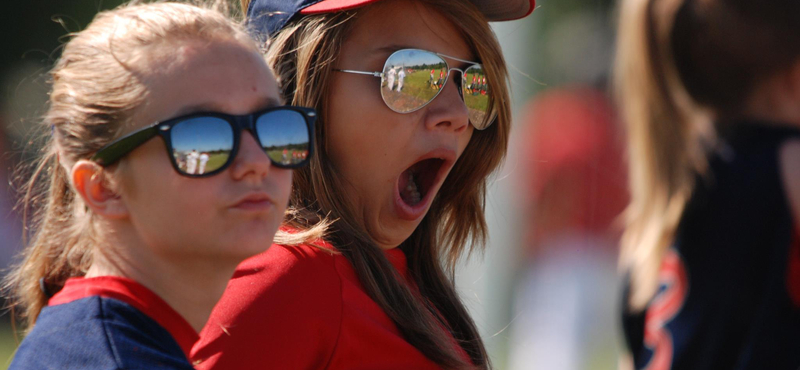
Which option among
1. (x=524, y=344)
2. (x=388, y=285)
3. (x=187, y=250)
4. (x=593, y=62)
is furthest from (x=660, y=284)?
(x=593, y=62)

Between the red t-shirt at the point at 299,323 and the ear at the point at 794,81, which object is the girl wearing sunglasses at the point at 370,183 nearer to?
the red t-shirt at the point at 299,323

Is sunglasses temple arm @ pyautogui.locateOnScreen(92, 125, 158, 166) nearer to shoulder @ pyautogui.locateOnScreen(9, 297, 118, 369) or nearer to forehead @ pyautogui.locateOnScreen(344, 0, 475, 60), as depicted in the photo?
shoulder @ pyautogui.locateOnScreen(9, 297, 118, 369)

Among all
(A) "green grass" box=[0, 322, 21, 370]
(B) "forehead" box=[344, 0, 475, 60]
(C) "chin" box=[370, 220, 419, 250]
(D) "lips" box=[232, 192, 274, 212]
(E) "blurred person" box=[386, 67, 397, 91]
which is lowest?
(A) "green grass" box=[0, 322, 21, 370]

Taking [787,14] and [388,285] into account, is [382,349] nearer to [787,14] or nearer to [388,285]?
[388,285]

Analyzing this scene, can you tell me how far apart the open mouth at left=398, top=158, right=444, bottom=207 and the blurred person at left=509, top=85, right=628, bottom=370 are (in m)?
4.39

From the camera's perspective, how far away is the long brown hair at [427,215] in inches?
73.3

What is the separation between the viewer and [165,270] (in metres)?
1.46

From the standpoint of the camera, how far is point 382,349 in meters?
1.73

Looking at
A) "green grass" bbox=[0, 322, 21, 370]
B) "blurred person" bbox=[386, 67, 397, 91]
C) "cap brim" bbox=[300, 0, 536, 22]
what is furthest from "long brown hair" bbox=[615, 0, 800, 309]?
"green grass" bbox=[0, 322, 21, 370]

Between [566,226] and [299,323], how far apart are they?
17.6 ft

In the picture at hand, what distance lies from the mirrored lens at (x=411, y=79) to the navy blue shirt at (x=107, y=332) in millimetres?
794

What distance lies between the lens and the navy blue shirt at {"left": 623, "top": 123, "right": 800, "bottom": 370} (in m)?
1.67

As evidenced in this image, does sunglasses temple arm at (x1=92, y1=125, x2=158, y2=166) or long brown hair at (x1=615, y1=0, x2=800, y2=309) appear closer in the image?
sunglasses temple arm at (x1=92, y1=125, x2=158, y2=166)

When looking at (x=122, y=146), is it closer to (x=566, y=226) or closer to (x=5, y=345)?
(x=566, y=226)
